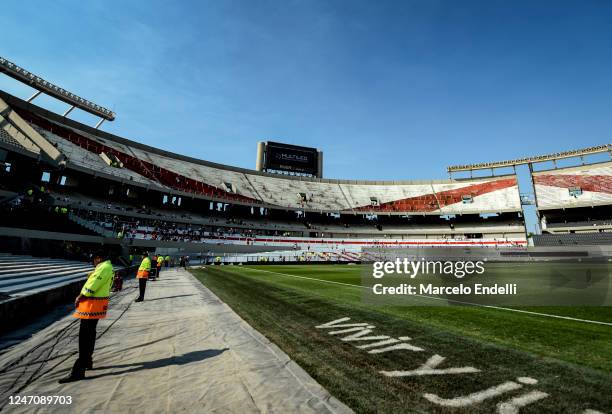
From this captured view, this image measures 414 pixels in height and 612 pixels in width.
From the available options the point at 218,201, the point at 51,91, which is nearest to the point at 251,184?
the point at 218,201

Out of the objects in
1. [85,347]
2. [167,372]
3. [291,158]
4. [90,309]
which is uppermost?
[291,158]

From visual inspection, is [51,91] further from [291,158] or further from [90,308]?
[90,308]

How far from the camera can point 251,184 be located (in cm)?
6047

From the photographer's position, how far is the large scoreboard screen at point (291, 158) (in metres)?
66.1

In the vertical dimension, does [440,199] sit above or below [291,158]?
below

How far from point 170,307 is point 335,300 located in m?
5.05

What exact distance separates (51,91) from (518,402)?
57541 mm

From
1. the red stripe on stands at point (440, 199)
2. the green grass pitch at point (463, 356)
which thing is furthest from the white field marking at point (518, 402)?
the red stripe on stands at point (440, 199)

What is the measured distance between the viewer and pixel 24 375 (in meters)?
3.86

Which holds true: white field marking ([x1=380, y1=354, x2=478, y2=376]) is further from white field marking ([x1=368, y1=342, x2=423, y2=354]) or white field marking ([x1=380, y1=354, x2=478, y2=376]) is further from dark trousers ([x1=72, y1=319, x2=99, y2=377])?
dark trousers ([x1=72, y1=319, x2=99, y2=377])

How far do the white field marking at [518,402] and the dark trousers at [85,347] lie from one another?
489cm

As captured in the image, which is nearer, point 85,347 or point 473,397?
point 473,397

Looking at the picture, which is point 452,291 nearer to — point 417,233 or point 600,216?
point 417,233

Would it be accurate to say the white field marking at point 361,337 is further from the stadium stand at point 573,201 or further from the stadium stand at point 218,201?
the stadium stand at point 573,201
